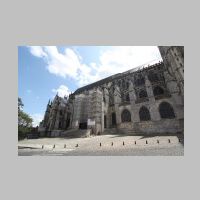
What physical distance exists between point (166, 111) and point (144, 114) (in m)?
3.57

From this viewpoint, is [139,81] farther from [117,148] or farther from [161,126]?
[117,148]

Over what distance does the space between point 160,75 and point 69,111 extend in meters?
24.9

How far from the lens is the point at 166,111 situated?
2270 cm

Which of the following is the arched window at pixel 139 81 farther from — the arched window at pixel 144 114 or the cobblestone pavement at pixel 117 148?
the cobblestone pavement at pixel 117 148

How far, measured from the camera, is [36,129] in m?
35.3

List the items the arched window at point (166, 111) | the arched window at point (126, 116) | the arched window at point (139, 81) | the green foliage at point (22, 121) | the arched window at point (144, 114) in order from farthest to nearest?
the arched window at point (139, 81)
the arched window at point (126, 116)
the arched window at point (144, 114)
the arched window at point (166, 111)
the green foliage at point (22, 121)

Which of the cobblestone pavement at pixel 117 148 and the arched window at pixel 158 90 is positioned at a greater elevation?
the arched window at pixel 158 90

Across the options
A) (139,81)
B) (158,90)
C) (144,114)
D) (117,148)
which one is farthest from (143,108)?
(117,148)

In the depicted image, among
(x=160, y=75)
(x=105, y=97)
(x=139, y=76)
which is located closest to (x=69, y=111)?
(x=105, y=97)

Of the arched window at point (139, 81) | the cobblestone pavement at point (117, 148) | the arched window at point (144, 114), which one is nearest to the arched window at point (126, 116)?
the arched window at point (144, 114)

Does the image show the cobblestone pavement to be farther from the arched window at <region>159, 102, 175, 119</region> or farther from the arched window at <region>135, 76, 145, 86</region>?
the arched window at <region>135, 76, 145, 86</region>

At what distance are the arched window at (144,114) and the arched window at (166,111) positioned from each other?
212 cm

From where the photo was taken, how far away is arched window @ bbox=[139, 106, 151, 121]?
23917 millimetres

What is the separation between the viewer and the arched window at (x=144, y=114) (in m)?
23.9
